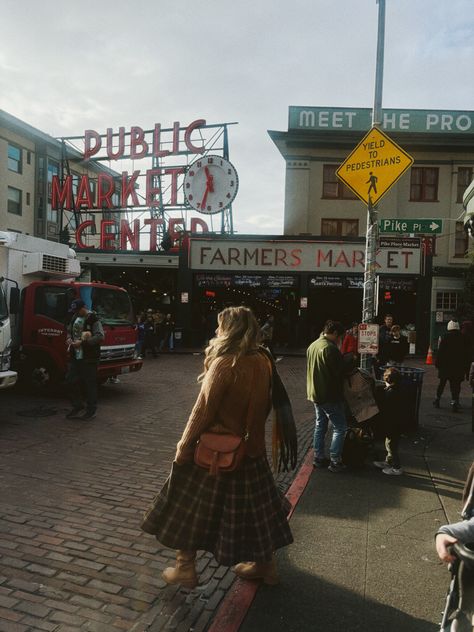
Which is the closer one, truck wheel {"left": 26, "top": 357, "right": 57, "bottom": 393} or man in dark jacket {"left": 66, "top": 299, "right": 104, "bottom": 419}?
man in dark jacket {"left": 66, "top": 299, "right": 104, "bottom": 419}

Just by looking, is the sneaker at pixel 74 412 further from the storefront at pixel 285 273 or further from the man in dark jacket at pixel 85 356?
the storefront at pixel 285 273

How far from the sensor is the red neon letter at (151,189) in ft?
97.6

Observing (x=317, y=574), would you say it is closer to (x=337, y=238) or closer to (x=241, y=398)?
(x=241, y=398)

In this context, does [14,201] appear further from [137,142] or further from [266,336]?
[266,336]

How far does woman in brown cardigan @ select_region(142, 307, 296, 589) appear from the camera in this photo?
3285 millimetres

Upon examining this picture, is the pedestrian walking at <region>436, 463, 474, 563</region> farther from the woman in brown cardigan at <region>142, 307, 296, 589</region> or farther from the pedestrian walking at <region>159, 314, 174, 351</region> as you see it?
the pedestrian walking at <region>159, 314, 174, 351</region>

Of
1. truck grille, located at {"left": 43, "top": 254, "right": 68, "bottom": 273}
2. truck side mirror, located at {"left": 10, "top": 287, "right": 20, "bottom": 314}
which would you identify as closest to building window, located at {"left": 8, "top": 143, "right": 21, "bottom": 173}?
truck grille, located at {"left": 43, "top": 254, "right": 68, "bottom": 273}

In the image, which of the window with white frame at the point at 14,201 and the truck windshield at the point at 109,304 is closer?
the truck windshield at the point at 109,304

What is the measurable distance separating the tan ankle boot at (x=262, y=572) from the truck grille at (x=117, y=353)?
796 centimetres

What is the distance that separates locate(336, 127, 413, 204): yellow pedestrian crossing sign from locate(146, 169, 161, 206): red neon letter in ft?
75.0

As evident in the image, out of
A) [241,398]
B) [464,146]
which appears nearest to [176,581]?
[241,398]

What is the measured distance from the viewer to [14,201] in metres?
36.8

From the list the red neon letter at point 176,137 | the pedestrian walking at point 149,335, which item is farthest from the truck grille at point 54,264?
the red neon letter at point 176,137

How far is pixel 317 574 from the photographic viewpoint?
383cm
